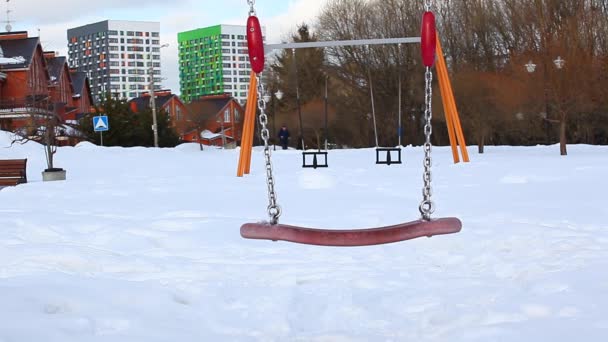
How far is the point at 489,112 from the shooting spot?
3108 cm

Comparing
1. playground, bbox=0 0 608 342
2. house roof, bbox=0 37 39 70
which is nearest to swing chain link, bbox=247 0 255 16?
playground, bbox=0 0 608 342

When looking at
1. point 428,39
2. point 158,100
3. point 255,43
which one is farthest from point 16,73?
point 428,39

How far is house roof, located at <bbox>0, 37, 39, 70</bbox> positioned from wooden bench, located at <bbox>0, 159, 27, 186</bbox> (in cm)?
2749

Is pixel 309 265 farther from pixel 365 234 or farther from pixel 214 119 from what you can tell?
pixel 214 119

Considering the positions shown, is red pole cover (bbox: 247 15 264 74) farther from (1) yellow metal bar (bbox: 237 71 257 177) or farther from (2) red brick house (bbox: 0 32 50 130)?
(2) red brick house (bbox: 0 32 50 130)

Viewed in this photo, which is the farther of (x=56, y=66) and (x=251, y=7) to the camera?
(x=56, y=66)

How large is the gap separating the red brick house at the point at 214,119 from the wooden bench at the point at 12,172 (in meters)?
24.3

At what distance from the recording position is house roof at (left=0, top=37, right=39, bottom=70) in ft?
143

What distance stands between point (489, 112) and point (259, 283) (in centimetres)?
2632

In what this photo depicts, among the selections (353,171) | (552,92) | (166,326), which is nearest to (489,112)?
(552,92)

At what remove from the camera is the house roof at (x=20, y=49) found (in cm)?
4368

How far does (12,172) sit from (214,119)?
133ft

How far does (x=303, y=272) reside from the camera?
660cm

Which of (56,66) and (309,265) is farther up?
(56,66)
